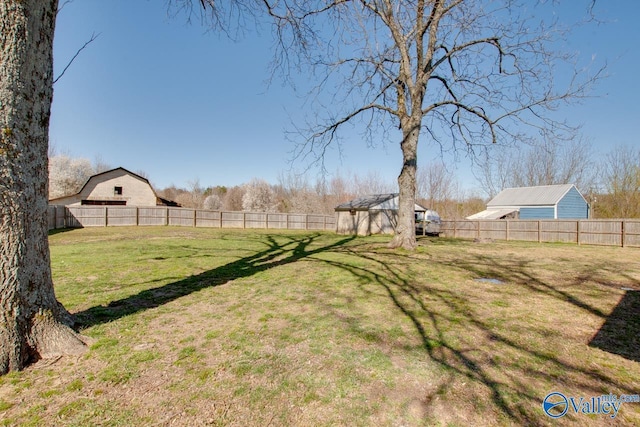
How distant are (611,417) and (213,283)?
536 centimetres

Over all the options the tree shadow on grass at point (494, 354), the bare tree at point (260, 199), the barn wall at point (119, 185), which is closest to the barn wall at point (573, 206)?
the tree shadow on grass at point (494, 354)

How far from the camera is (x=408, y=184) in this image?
1003 centimetres

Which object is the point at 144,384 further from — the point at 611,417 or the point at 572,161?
the point at 572,161

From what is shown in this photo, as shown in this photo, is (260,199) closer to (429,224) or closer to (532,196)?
(429,224)

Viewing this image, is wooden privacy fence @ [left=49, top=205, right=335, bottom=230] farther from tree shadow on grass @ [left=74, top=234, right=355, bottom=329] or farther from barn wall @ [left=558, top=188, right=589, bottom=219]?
barn wall @ [left=558, top=188, right=589, bottom=219]

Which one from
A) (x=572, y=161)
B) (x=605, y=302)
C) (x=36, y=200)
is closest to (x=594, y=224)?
(x=605, y=302)

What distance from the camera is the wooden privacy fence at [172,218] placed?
59.5 ft

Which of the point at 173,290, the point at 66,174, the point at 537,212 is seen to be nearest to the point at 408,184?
the point at 173,290

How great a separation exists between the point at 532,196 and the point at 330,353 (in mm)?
29293

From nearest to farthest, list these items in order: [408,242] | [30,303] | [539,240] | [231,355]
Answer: [30,303] < [231,355] < [408,242] < [539,240]

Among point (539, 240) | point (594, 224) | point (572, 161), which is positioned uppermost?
point (572, 161)

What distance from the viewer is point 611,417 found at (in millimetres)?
2008

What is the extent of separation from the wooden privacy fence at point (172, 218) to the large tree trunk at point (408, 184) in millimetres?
15998

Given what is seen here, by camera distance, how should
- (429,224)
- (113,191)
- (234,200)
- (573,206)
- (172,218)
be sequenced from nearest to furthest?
(172,218) < (429,224) < (573,206) < (113,191) < (234,200)
